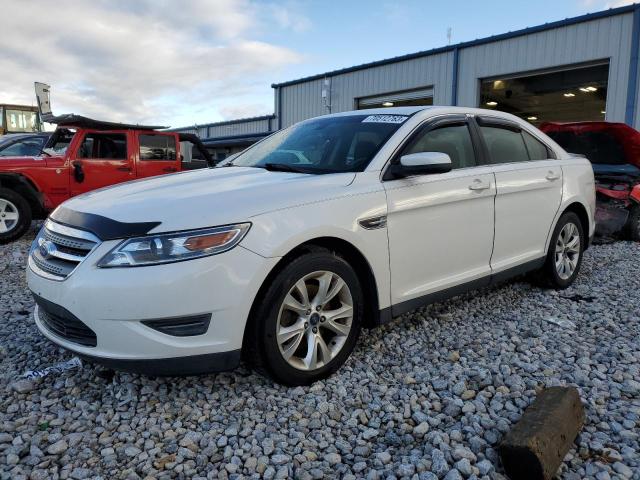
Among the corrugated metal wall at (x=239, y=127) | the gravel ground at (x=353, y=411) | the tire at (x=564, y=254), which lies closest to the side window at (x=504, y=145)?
the tire at (x=564, y=254)

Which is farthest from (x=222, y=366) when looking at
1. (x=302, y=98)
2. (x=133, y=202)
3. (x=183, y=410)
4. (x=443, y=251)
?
(x=302, y=98)

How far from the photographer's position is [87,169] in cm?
762

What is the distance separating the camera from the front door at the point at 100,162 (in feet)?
24.7

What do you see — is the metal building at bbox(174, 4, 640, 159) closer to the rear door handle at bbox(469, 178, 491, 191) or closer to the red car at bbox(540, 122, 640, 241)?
the red car at bbox(540, 122, 640, 241)

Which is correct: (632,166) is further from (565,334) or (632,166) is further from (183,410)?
(183,410)

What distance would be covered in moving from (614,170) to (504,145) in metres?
4.28

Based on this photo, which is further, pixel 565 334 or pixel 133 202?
pixel 565 334

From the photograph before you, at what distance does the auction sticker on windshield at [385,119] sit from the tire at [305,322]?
3.91 ft

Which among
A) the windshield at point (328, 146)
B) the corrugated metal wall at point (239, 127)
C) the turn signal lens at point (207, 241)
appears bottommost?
the turn signal lens at point (207, 241)

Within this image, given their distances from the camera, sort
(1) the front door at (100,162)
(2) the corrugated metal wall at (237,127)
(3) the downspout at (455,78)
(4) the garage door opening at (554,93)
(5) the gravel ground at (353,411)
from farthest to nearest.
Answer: (2) the corrugated metal wall at (237,127)
(3) the downspout at (455,78)
(4) the garage door opening at (554,93)
(1) the front door at (100,162)
(5) the gravel ground at (353,411)

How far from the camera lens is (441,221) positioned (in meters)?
3.29

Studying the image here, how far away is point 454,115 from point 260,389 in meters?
2.40

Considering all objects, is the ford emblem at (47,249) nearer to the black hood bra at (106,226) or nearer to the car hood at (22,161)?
the black hood bra at (106,226)

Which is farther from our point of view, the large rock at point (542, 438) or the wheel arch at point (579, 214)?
the wheel arch at point (579, 214)
